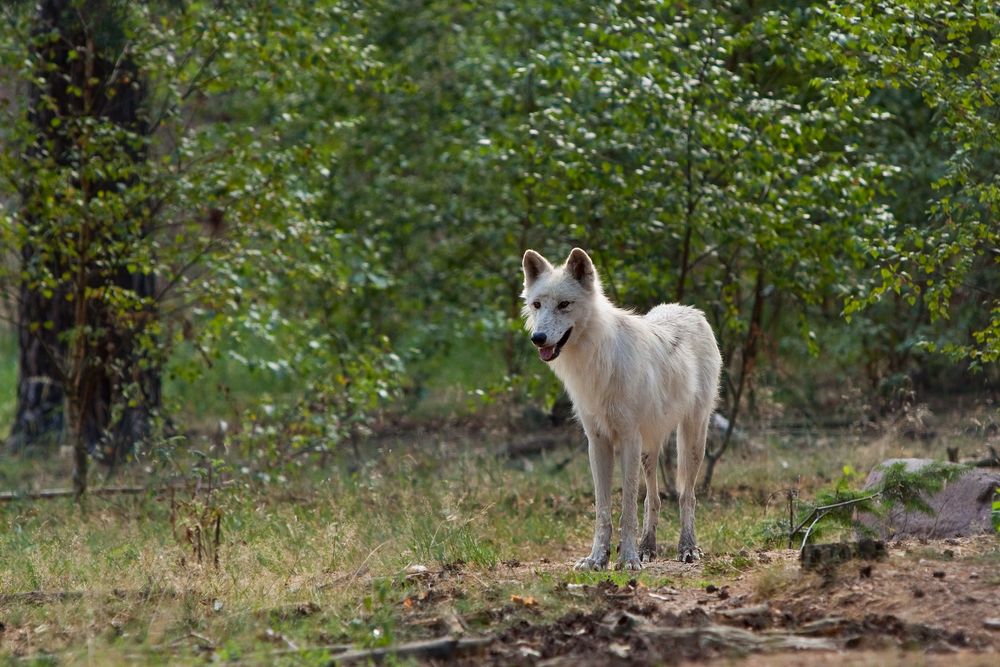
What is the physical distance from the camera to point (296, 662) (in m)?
5.05

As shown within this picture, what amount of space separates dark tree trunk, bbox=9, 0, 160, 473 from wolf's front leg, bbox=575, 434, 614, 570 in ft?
15.2

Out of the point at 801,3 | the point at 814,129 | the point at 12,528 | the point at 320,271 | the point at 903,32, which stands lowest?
the point at 12,528

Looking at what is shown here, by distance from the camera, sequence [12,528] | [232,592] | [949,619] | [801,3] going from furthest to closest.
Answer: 1. [801,3]
2. [12,528]
3. [232,592]
4. [949,619]

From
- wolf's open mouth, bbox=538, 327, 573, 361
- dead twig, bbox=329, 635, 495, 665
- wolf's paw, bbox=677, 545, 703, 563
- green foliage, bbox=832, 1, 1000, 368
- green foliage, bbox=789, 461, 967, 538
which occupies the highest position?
green foliage, bbox=832, 1, 1000, 368

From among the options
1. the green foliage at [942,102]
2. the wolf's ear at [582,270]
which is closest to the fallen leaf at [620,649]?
the wolf's ear at [582,270]

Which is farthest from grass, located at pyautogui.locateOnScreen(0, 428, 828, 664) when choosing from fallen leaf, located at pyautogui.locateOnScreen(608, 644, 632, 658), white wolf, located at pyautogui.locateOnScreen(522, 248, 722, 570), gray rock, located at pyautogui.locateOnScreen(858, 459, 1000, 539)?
gray rock, located at pyautogui.locateOnScreen(858, 459, 1000, 539)

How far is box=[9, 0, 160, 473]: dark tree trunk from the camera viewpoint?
32.8 feet

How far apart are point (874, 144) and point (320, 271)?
278 inches

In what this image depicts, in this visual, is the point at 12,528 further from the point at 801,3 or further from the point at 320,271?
the point at 801,3

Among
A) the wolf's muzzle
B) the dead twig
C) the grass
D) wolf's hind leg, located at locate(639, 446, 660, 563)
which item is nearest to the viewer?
the dead twig

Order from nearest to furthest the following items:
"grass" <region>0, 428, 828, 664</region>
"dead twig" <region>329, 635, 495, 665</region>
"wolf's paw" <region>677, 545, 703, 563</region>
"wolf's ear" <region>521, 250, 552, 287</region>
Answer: "dead twig" <region>329, 635, 495, 665</region> < "grass" <region>0, 428, 828, 664</region> < "wolf's ear" <region>521, 250, 552, 287</region> < "wolf's paw" <region>677, 545, 703, 563</region>

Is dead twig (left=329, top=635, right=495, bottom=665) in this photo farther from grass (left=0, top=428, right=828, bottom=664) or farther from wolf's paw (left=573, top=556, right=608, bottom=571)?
wolf's paw (left=573, top=556, right=608, bottom=571)

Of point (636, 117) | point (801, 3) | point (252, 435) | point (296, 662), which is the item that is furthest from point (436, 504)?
point (801, 3)

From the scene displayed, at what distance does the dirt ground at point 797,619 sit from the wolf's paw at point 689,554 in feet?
3.50
